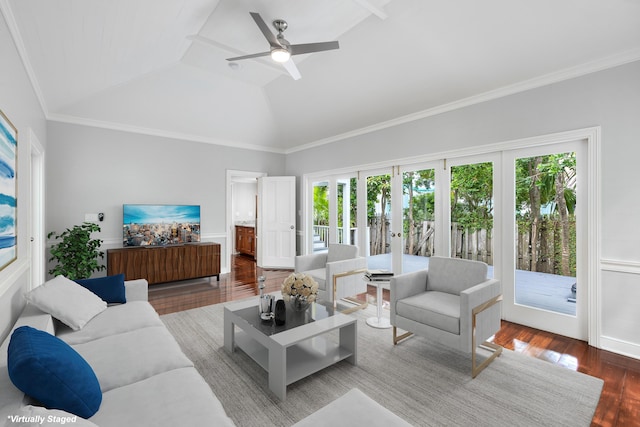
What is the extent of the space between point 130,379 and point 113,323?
92 cm

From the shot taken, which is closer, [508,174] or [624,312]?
[624,312]

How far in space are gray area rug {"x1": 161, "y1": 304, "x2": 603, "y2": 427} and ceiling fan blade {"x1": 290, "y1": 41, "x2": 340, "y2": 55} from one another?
9.61 feet

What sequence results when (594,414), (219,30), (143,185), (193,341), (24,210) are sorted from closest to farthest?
1. (594,414)
2. (24,210)
3. (193,341)
4. (219,30)
5. (143,185)

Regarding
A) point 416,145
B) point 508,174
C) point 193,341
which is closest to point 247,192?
point 416,145

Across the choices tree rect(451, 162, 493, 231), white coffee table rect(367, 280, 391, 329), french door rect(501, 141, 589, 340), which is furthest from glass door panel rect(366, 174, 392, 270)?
french door rect(501, 141, 589, 340)

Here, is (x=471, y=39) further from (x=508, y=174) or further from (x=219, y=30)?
(x=219, y=30)

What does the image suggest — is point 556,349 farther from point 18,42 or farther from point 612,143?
point 18,42

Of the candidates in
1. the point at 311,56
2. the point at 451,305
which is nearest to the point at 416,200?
the point at 451,305

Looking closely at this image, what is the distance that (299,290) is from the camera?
2639 millimetres

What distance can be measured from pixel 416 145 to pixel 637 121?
2.32 m

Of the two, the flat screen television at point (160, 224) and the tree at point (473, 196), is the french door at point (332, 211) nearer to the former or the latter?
the tree at point (473, 196)

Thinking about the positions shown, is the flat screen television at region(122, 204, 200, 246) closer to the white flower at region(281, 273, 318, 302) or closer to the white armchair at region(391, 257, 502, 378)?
the white flower at region(281, 273, 318, 302)

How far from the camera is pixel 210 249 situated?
5.50 metres

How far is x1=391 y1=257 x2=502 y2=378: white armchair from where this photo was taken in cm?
241
